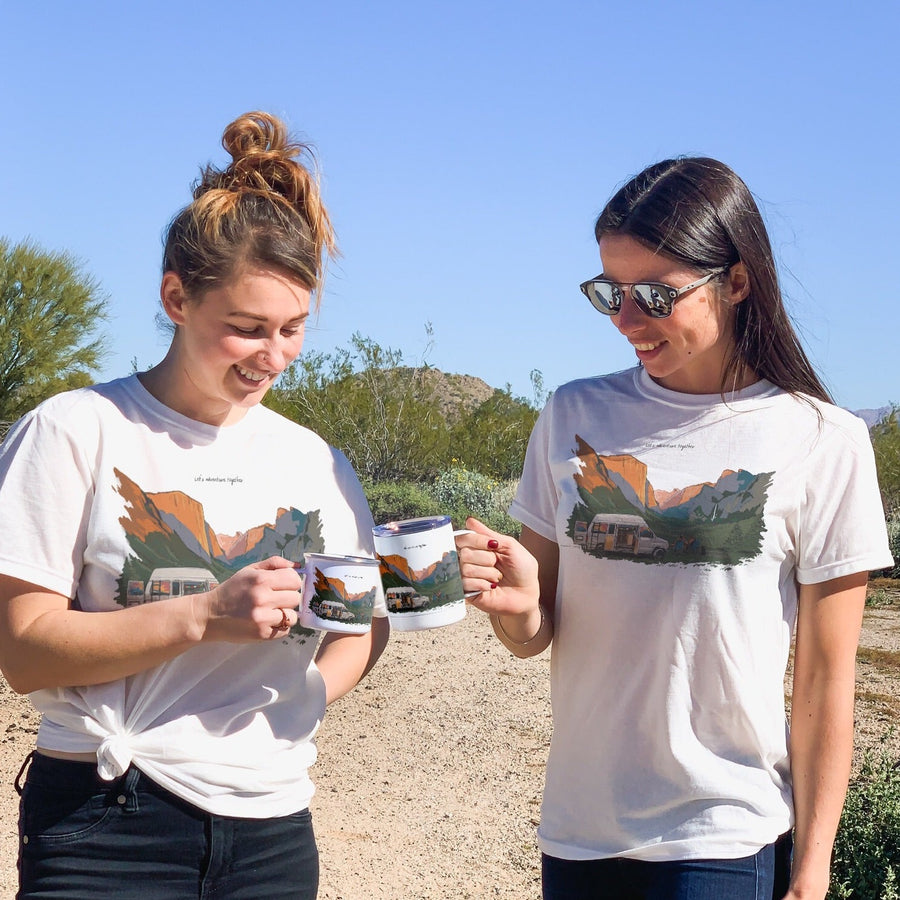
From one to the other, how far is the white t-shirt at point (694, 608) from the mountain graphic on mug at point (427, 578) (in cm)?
28

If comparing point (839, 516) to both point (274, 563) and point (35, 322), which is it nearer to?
point (274, 563)

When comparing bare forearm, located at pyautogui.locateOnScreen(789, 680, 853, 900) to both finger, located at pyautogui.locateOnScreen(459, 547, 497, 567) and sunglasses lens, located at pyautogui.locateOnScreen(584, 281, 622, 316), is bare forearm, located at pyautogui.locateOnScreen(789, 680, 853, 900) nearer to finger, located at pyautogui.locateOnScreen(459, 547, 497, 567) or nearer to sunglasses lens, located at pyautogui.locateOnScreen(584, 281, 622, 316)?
finger, located at pyautogui.locateOnScreen(459, 547, 497, 567)

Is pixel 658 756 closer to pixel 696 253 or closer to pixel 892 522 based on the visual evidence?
pixel 696 253

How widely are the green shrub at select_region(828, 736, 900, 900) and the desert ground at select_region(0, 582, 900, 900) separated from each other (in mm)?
1306

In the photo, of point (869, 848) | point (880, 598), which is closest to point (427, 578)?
point (869, 848)

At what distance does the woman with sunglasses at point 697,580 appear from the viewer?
196 cm

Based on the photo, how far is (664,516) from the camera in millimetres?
2051

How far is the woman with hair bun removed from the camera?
1.85 m

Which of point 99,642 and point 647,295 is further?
point 647,295

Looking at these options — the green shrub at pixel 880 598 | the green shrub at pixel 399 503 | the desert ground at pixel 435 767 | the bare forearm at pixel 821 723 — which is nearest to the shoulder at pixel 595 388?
A: the bare forearm at pixel 821 723

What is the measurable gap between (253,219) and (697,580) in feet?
3.40

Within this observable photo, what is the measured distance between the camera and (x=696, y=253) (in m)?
2.10

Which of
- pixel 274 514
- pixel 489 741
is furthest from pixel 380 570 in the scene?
pixel 489 741

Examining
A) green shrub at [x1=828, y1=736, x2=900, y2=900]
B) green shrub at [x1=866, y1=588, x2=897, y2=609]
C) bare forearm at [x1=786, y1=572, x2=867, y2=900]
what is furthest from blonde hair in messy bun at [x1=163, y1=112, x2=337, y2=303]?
green shrub at [x1=866, y1=588, x2=897, y2=609]
